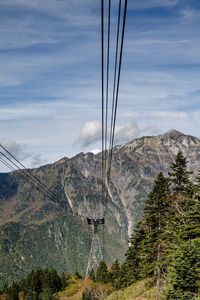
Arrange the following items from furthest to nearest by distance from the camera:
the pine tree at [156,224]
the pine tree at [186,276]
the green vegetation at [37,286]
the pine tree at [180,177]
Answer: the green vegetation at [37,286], the pine tree at [156,224], the pine tree at [180,177], the pine tree at [186,276]

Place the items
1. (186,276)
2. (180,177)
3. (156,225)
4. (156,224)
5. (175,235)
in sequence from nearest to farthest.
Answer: (186,276)
(175,235)
(180,177)
(156,224)
(156,225)

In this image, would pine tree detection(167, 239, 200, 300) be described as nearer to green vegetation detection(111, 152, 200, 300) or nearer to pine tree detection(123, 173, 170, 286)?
green vegetation detection(111, 152, 200, 300)

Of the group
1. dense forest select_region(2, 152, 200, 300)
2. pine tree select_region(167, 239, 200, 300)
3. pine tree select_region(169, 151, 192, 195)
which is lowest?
pine tree select_region(167, 239, 200, 300)

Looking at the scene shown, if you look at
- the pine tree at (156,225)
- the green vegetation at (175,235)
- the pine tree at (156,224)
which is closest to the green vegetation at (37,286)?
the green vegetation at (175,235)

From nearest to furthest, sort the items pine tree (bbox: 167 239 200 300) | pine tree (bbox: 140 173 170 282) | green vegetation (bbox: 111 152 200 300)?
pine tree (bbox: 167 239 200 300), green vegetation (bbox: 111 152 200 300), pine tree (bbox: 140 173 170 282)

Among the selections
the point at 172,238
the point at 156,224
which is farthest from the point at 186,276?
the point at 156,224

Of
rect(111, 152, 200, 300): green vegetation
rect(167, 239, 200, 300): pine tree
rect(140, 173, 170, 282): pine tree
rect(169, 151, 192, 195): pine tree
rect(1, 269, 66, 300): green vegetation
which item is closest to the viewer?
rect(167, 239, 200, 300): pine tree

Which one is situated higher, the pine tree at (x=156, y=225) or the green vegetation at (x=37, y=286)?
the pine tree at (x=156, y=225)

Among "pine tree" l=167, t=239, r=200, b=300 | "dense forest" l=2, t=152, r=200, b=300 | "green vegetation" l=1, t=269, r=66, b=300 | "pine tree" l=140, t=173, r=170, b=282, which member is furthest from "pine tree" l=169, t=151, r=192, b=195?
"green vegetation" l=1, t=269, r=66, b=300

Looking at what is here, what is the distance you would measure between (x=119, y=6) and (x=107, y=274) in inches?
5147

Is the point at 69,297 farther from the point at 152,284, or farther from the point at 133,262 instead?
the point at 152,284

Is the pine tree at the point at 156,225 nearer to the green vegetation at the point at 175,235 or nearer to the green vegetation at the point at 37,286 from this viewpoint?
the green vegetation at the point at 175,235

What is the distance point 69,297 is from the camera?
416 ft

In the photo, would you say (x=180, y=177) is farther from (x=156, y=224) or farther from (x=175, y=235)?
(x=175, y=235)
